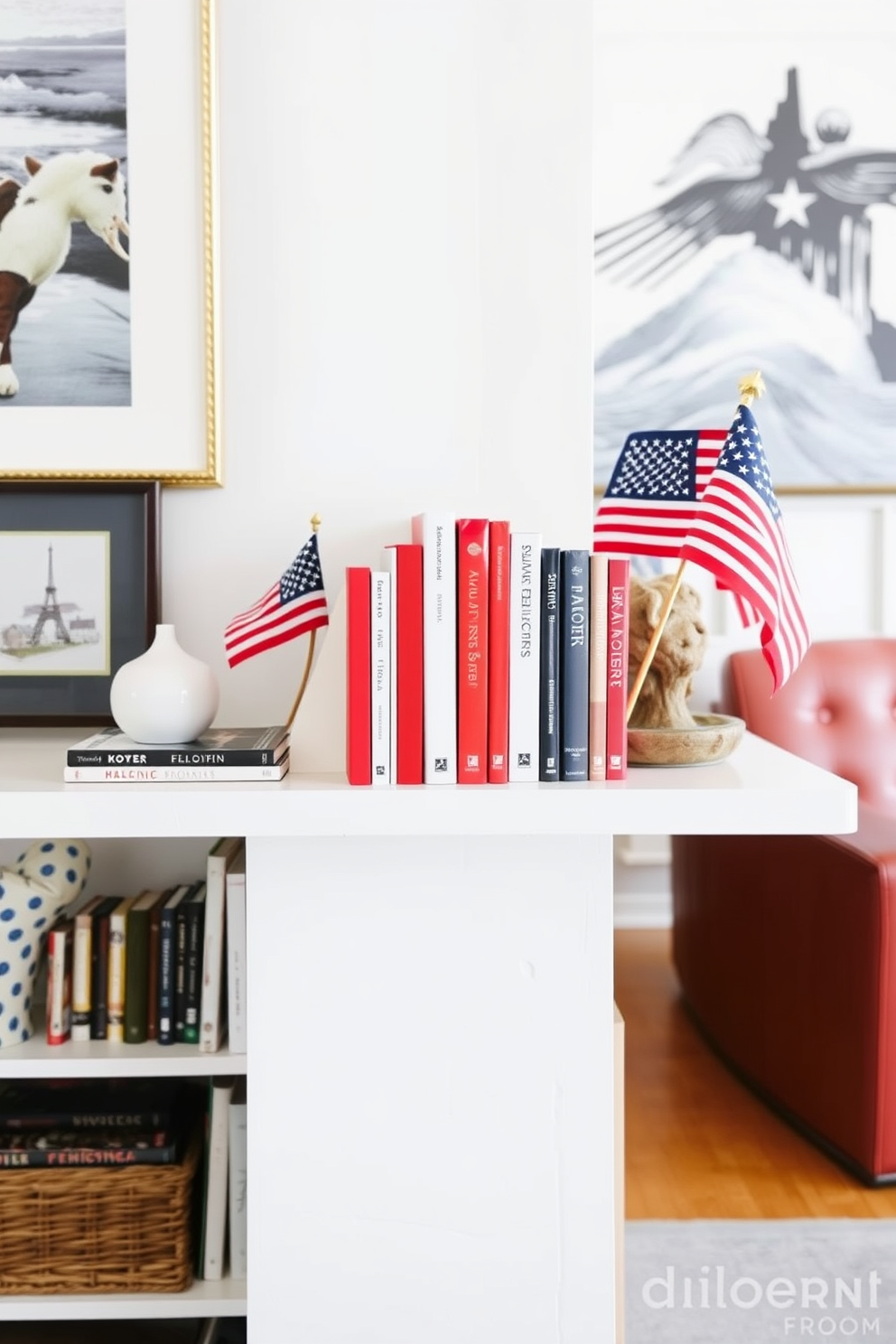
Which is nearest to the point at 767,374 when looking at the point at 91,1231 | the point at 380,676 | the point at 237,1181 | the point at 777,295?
the point at 777,295

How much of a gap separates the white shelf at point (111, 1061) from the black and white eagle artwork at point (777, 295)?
1.84 m

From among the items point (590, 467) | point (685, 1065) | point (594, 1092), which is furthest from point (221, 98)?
point (685, 1065)

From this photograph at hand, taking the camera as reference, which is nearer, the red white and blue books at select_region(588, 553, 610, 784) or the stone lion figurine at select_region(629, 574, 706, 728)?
the red white and blue books at select_region(588, 553, 610, 784)

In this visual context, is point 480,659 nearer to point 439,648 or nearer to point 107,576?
point 439,648

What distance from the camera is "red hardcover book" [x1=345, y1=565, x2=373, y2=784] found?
1023 mm

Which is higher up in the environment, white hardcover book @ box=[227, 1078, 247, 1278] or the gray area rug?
white hardcover book @ box=[227, 1078, 247, 1278]

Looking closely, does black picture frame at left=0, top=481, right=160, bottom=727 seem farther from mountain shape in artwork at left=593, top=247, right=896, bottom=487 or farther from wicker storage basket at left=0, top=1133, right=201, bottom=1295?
mountain shape in artwork at left=593, top=247, right=896, bottom=487

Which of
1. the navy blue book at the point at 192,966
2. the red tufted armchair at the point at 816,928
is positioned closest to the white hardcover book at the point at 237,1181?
the navy blue book at the point at 192,966

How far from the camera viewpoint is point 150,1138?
130cm

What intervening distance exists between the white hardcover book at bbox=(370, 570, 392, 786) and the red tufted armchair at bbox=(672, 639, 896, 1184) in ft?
3.67

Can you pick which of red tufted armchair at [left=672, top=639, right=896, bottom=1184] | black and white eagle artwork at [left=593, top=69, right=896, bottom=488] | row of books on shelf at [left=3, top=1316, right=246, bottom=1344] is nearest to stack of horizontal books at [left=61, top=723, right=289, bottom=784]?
row of books on shelf at [left=3, top=1316, right=246, bottom=1344]

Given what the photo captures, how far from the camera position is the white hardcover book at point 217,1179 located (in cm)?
127

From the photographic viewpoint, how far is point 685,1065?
2309 millimetres

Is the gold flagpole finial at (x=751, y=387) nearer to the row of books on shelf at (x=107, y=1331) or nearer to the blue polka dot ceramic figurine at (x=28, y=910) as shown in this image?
the blue polka dot ceramic figurine at (x=28, y=910)
